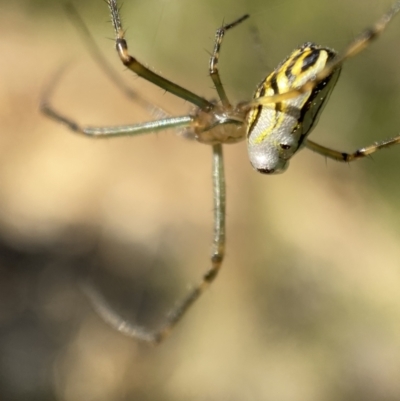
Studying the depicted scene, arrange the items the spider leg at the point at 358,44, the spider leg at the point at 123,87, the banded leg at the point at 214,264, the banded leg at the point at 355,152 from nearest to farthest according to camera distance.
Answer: the spider leg at the point at 358,44, the banded leg at the point at 355,152, the banded leg at the point at 214,264, the spider leg at the point at 123,87

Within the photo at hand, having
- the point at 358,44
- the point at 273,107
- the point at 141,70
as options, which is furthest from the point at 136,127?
the point at 358,44

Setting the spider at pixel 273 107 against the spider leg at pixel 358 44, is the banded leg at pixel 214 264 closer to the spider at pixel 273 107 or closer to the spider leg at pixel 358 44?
the spider at pixel 273 107

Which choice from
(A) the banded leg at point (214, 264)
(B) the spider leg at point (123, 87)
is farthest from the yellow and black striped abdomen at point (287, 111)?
(B) the spider leg at point (123, 87)

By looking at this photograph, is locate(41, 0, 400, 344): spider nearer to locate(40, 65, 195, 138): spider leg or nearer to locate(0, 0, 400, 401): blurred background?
locate(40, 65, 195, 138): spider leg

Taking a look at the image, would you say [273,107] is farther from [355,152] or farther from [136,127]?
[136,127]

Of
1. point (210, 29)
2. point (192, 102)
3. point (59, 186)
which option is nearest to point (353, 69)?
point (210, 29)

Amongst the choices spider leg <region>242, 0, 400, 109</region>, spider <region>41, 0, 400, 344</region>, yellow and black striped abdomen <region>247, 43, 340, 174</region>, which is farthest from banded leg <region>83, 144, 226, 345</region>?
spider leg <region>242, 0, 400, 109</region>
